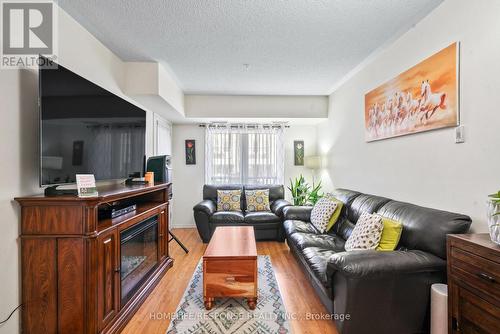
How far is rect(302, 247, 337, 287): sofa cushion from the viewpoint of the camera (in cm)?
188

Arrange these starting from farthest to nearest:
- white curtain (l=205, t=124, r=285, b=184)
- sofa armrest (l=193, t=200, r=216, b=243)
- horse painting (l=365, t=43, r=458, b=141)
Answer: white curtain (l=205, t=124, r=285, b=184) < sofa armrest (l=193, t=200, r=216, b=243) < horse painting (l=365, t=43, r=458, b=141)

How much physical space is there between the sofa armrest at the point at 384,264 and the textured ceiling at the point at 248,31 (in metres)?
1.89

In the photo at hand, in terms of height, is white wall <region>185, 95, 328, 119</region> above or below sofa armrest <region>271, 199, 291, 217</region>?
above

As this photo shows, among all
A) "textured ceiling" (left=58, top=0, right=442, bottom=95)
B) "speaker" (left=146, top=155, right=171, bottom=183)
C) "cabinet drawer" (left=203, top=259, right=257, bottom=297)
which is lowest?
"cabinet drawer" (left=203, top=259, right=257, bottom=297)

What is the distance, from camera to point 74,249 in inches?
61.3

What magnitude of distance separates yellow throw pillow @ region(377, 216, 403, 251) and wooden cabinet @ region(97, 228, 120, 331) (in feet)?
6.97

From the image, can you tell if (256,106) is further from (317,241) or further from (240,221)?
(317,241)

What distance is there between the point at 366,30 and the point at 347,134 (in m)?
1.60

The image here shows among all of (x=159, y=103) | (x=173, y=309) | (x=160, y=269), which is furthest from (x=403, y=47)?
(x=160, y=269)

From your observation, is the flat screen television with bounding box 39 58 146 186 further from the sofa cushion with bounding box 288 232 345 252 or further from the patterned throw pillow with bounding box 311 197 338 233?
the patterned throw pillow with bounding box 311 197 338 233

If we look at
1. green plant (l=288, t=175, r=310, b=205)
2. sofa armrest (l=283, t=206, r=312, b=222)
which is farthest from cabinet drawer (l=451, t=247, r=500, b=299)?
green plant (l=288, t=175, r=310, b=205)

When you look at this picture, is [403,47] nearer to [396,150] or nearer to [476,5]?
[476,5]

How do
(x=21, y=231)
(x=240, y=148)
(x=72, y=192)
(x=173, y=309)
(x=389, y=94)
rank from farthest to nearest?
(x=240, y=148) → (x=389, y=94) → (x=173, y=309) → (x=72, y=192) → (x=21, y=231)

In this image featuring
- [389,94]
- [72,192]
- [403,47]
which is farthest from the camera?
[389,94]
